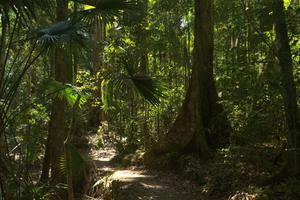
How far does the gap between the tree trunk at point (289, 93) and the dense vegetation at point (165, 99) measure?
0.02m

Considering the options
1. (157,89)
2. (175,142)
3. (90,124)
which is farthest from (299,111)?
(90,124)

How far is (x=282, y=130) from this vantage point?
26.2ft

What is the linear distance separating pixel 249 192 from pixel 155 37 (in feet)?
31.7

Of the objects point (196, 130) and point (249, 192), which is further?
point (196, 130)

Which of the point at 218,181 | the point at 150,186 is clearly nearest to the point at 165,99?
the point at 218,181

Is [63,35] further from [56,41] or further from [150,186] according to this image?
[150,186]

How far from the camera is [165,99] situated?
25.9 feet

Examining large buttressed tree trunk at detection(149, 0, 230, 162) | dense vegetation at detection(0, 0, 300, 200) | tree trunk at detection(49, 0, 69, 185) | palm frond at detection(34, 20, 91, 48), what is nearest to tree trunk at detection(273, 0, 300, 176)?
dense vegetation at detection(0, 0, 300, 200)

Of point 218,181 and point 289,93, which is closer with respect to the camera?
point 289,93

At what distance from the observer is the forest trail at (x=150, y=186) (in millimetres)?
8133

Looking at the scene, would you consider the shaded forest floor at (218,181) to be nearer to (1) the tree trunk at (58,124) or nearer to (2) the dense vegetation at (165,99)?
(2) the dense vegetation at (165,99)

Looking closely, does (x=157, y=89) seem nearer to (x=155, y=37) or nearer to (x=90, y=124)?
(x=155, y=37)

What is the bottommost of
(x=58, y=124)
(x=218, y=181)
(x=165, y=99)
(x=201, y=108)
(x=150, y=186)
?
(x=150, y=186)

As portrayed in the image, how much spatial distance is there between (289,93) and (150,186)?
4229mm
